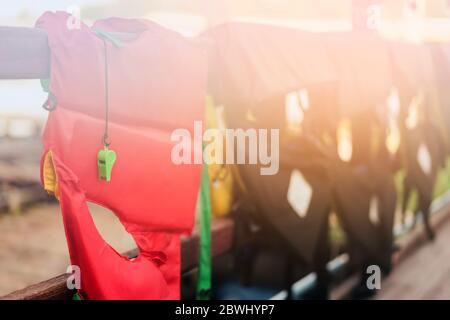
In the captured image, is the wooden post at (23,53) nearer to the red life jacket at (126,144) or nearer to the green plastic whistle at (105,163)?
the red life jacket at (126,144)

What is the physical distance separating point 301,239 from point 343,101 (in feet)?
1.24

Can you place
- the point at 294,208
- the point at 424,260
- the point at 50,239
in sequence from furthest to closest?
the point at 50,239
the point at 424,260
the point at 294,208

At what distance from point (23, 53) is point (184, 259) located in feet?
1.98

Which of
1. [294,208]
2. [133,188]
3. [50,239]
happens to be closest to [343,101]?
[294,208]

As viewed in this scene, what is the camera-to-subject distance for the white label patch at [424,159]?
6.25 ft

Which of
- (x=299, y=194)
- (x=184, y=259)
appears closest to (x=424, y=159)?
(x=299, y=194)

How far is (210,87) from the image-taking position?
3.99 feet

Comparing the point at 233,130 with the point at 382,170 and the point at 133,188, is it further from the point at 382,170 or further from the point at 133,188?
the point at 382,170

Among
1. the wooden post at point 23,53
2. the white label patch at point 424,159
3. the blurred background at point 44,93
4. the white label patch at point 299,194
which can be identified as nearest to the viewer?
the wooden post at point 23,53

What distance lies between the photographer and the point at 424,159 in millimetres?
1938

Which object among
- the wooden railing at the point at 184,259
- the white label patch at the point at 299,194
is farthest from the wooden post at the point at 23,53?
the white label patch at the point at 299,194

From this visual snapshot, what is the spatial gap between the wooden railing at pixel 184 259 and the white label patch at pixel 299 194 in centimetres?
17

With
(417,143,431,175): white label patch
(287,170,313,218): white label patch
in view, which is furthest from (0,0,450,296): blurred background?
(417,143,431,175): white label patch

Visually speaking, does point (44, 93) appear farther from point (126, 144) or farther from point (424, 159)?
point (424, 159)
